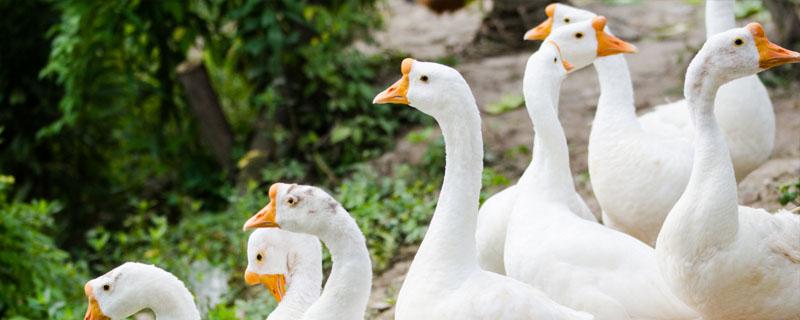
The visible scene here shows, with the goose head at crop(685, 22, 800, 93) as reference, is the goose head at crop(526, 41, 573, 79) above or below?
below

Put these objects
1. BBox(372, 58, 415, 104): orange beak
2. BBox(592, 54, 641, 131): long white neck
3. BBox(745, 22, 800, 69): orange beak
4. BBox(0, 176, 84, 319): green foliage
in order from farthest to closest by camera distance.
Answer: BBox(0, 176, 84, 319): green foliage < BBox(592, 54, 641, 131): long white neck < BBox(745, 22, 800, 69): orange beak < BBox(372, 58, 415, 104): orange beak

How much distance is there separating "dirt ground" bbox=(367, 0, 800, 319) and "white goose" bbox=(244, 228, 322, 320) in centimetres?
131

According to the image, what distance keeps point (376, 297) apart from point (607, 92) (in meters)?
1.79

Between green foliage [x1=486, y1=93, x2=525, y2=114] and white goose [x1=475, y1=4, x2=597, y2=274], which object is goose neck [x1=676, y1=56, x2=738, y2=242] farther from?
green foliage [x1=486, y1=93, x2=525, y2=114]

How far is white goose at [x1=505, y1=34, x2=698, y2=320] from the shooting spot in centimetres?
452

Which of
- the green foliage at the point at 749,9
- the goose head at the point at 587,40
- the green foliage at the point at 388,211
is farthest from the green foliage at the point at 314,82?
the goose head at the point at 587,40

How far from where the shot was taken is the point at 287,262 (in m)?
4.79

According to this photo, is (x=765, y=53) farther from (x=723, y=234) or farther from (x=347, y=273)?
(x=347, y=273)

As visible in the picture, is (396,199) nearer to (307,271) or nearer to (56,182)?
(307,271)

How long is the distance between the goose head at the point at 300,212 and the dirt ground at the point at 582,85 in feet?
6.81

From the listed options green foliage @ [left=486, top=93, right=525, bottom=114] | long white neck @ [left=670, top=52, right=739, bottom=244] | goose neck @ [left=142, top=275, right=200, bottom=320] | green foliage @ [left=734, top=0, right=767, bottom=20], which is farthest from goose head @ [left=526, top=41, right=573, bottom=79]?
green foliage @ [left=734, top=0, right=767, bottom=20]

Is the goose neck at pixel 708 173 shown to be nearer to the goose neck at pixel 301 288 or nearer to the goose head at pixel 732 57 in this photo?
the goose head at pixel 732 57

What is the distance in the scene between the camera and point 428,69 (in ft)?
13.9

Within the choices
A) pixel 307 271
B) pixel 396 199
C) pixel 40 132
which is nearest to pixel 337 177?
pixel 396 199
